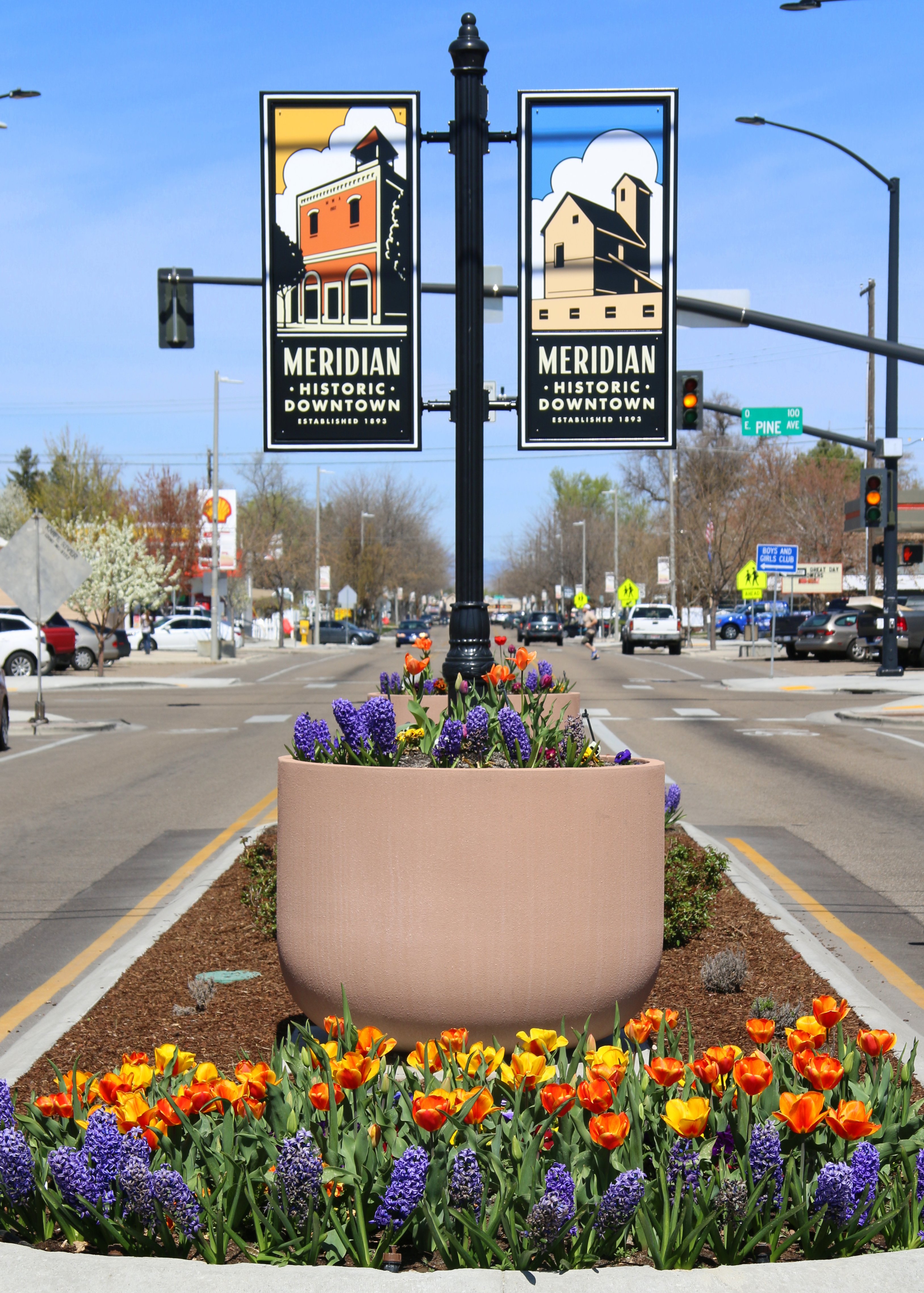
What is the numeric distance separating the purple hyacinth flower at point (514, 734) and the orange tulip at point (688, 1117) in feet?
5.48

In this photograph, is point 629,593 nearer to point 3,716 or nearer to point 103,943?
point 3,716

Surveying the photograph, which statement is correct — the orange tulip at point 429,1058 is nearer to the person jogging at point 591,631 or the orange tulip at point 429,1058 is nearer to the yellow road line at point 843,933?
the yellow road line at point 843,933

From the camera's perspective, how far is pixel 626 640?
57.7 m

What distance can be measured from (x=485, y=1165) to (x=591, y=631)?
5115 centimetres

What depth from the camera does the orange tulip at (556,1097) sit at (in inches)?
124

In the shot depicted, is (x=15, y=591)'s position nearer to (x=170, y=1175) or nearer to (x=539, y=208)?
(x=539, y=208)

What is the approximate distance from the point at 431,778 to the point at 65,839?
25.3 feet

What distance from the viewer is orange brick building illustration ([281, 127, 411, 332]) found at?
267 inches

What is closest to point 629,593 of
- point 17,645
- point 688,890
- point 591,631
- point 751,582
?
point 591,631

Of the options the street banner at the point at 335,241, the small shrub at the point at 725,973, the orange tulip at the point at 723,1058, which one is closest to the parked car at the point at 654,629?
the street banner at the point at 335,241

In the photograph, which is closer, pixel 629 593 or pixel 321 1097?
pixel 321 1097

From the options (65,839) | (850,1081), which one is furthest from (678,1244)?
(65,839)

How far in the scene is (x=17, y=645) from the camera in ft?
119

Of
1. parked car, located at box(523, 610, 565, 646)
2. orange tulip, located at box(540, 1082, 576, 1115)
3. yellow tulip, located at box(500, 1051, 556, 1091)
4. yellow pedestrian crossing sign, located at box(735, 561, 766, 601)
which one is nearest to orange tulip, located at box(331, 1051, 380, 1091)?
yellow tulip, located at box(500, 1051, 556, 1091)
